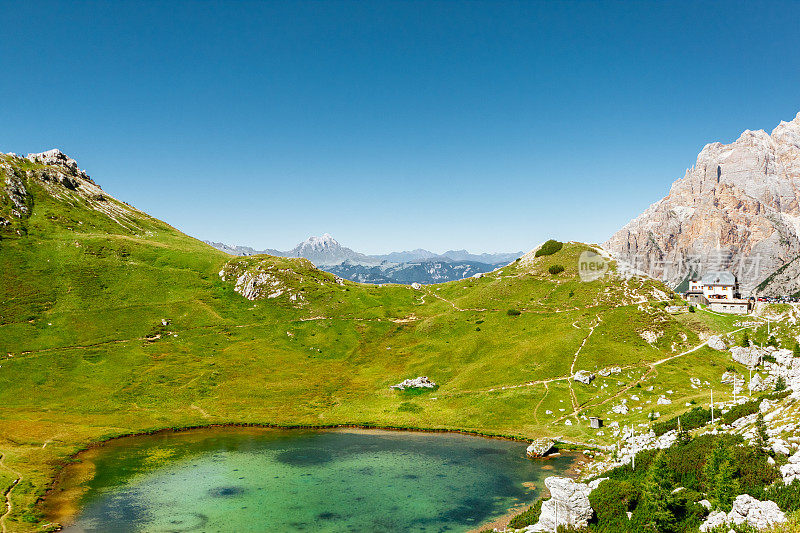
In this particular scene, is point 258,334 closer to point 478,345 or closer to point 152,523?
point 478,345

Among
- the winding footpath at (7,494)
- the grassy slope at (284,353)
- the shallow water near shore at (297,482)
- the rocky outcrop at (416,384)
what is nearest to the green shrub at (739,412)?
the grassy slope at (284,353)

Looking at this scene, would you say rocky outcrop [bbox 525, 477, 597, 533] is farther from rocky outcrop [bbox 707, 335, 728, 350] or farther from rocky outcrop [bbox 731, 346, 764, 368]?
rocky outcrop [bbox 707, 335, 728, 350]

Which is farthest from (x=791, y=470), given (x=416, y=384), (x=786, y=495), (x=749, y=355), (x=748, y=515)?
(x=416, y=384)

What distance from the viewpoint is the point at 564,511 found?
46562mm

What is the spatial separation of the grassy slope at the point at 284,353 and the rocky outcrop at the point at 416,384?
3.25 meters

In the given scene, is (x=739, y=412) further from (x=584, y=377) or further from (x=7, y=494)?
(x=7, y=494)

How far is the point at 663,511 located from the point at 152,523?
6451 centimetres

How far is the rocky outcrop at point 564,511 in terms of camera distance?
46.1 metres

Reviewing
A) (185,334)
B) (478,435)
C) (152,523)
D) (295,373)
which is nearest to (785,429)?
(478,435)

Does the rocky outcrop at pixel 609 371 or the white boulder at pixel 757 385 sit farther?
the rocky outcrop at pixel 609 371

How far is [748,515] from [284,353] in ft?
447

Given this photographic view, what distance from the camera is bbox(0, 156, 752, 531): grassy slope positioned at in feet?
343

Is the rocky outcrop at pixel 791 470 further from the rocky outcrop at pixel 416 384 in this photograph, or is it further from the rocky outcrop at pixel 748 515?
the rocky outcrop at pixel 416 384

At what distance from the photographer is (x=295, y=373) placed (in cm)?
14012
